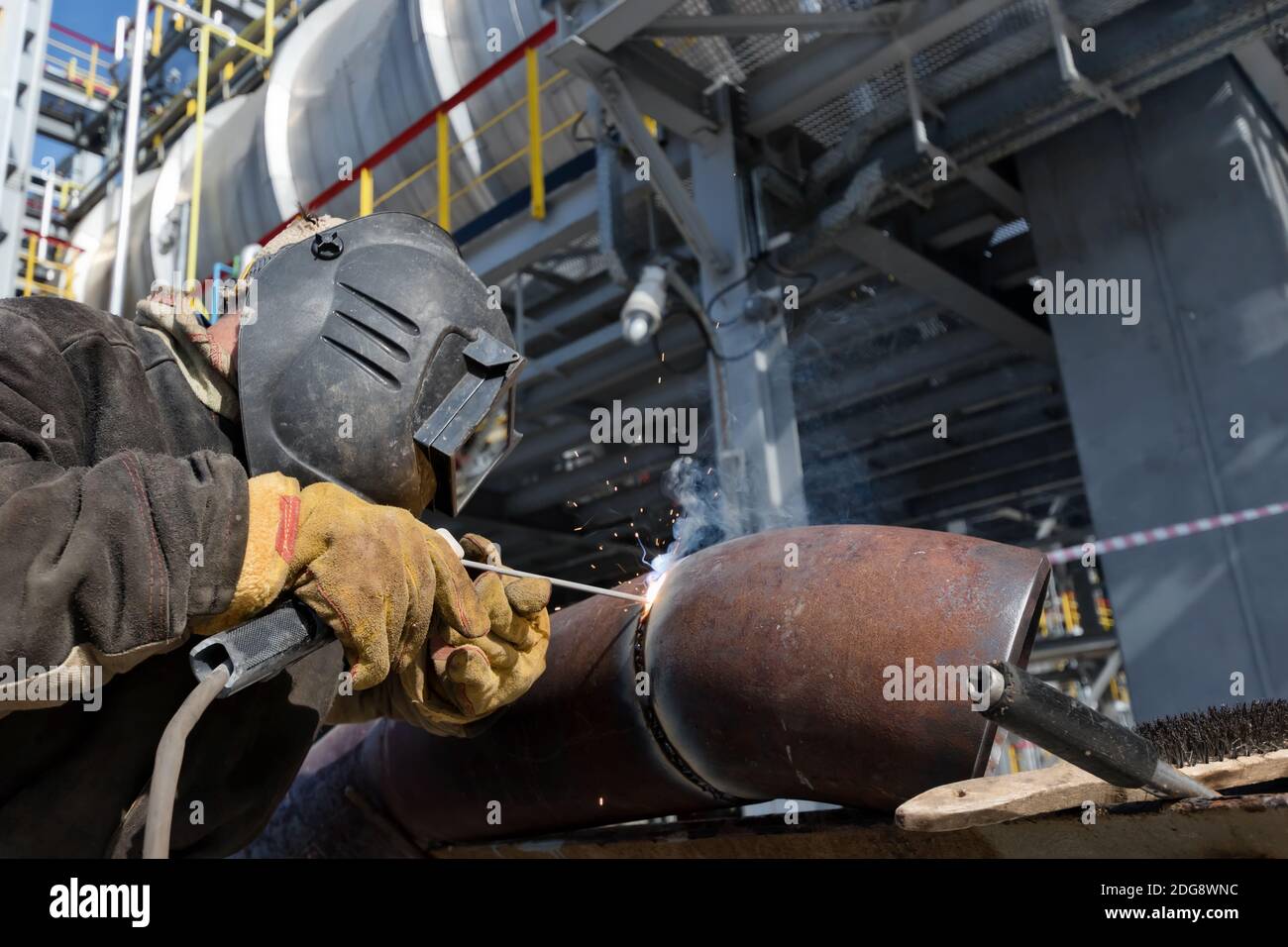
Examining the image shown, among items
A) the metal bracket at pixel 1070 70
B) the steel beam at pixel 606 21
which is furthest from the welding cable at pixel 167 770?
the metal bracket at pixel 1070 70

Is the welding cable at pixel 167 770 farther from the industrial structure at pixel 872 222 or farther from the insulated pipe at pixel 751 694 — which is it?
the industrial structure at pixel 872 222

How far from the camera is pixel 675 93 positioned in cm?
465

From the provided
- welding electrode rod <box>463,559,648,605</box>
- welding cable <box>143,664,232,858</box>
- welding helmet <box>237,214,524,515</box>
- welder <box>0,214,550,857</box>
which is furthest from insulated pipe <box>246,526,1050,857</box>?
welding cable <box>143,664,232,858</box>

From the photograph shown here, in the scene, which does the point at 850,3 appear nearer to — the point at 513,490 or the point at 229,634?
the point at 229,634

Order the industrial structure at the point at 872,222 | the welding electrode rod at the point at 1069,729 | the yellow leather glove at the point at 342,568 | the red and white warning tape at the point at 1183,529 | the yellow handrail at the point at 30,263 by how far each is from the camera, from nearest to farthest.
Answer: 1. the welding electrode rod at the point at 1069,729
2. the yellow leather glove at the point at 342,568
3. the red and white warning tape at the point at 1183,529
4. the industrial structure at the point at 872,222
5. the yellow handrail at the point at 30,263

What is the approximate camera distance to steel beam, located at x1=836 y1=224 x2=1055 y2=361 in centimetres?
521

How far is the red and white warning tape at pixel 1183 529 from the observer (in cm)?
389

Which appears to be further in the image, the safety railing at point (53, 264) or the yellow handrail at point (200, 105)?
the safety railing at point (53, 264)

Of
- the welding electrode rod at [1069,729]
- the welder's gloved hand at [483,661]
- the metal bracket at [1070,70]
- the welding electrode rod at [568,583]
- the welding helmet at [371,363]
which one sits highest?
the metal bracket at [1070,70]

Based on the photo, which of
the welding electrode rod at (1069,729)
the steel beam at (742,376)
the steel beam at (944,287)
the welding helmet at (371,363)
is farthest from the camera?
the steel beam at (944,287)

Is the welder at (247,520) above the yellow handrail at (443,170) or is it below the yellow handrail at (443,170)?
below

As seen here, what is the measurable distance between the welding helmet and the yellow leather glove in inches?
8.1

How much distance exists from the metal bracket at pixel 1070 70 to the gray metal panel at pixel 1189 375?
1.41ft

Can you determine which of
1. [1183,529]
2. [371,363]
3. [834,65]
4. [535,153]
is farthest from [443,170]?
[371,363]
